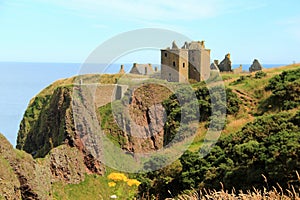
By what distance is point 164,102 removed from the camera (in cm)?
2930

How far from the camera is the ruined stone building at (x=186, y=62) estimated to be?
110 ft

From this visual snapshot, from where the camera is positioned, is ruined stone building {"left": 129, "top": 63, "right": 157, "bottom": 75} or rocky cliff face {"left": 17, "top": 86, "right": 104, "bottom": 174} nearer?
rocky cliff face {"left": 17, "top": 86, "right": 104, "bottom": 174}

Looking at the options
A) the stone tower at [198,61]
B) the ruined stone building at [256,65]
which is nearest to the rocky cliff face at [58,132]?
the stone tower at [198,61]

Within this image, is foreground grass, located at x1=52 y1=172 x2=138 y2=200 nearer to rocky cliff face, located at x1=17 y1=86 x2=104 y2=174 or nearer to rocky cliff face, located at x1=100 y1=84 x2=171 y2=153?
rocky cliff face, located at x1=17 y1=86 x2=104 y2=174

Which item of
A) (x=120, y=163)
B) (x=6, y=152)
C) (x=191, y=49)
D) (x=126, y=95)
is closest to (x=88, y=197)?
(x=120, y=163)

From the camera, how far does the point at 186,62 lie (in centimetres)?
3416

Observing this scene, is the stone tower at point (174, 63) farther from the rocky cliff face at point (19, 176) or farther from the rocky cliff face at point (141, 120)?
the rocky cliff face at point (19, 176)

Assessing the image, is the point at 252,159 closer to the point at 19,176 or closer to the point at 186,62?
the point at 19,176

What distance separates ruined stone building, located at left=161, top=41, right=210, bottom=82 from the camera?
3359 centimetres

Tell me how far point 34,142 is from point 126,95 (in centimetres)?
828

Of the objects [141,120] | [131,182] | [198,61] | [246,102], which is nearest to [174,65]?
[198,61]

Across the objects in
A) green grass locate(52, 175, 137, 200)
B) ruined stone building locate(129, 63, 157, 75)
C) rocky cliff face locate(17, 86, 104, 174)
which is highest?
ruined stone building locate(129, 63, 157, 75)

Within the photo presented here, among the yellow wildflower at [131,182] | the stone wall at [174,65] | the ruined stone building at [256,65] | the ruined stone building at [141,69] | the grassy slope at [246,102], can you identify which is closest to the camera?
the yellow wildflower at [131,182]

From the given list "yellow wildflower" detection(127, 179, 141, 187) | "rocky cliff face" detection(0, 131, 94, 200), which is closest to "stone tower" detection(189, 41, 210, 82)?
"rocky cliff face" detection(0, 131, 94, 200)
